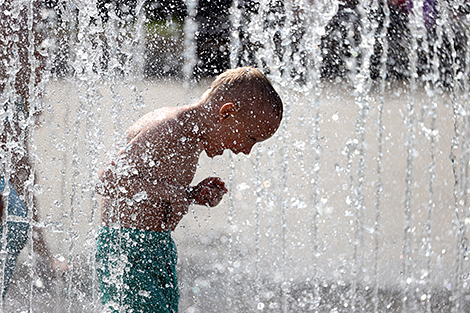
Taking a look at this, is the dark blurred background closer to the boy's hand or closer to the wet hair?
the wet hair

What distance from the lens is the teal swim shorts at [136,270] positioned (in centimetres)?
194

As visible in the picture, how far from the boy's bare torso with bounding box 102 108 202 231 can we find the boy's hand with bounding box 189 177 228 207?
0.18 feet

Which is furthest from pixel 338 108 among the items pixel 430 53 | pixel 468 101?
pixel 430 53

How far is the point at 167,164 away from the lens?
200 centimetres

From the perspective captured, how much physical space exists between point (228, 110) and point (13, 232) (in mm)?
1077

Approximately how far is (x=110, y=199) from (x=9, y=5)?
1113 mm

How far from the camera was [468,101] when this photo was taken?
218 inches

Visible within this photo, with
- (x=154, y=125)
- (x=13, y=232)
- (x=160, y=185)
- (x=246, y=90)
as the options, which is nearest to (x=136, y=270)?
(x=160, y=185)

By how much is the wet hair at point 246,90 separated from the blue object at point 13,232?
95 centimetres

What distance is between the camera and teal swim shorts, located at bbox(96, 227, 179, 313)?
194 cm

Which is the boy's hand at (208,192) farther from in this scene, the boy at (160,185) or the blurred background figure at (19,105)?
the blurred background figure at (19,105)

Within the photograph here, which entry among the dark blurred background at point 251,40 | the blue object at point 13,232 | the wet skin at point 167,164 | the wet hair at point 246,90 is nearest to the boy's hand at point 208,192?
the wet skin at point 167,164

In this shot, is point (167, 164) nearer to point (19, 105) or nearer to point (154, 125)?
point (154, 125)

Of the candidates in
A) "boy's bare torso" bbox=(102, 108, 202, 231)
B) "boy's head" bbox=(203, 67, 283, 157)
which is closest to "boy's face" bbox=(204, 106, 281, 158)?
"boy's head" bbox=(203, 67, 283, 157)
